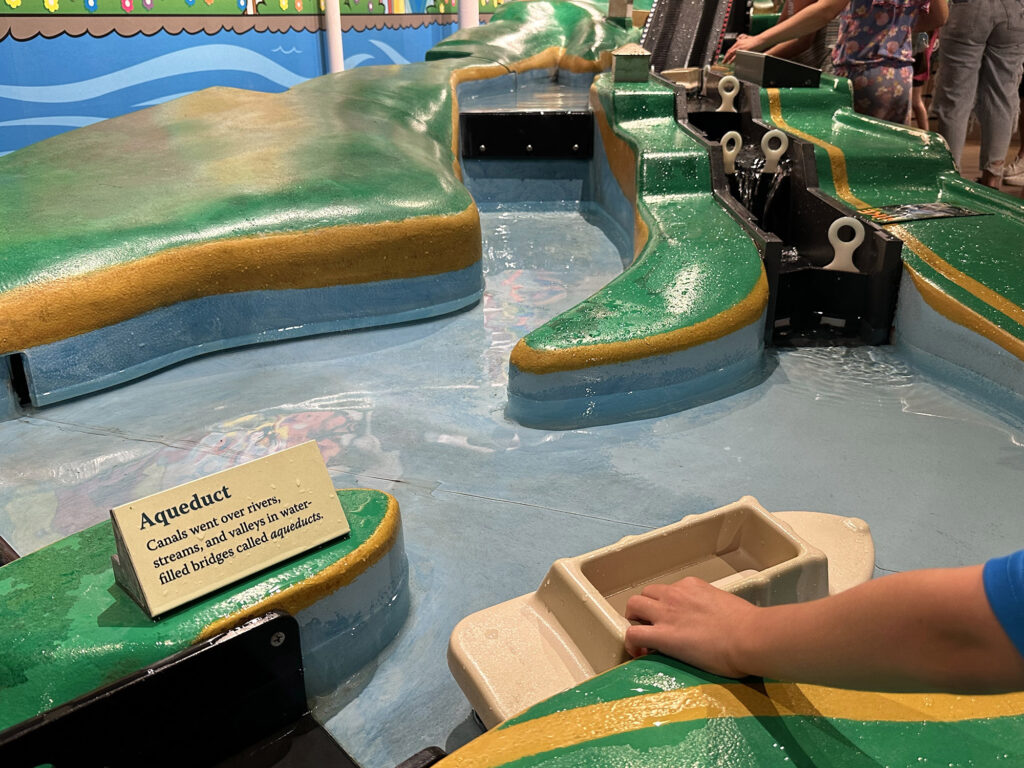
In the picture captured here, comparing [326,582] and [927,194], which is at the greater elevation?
[927,194]

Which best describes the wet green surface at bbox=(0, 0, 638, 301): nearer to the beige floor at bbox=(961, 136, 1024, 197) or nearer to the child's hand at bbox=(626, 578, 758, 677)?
the child's hand at bbox=(626, 578, 758, 677)

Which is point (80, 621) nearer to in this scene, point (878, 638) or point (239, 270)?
point (878, 638)

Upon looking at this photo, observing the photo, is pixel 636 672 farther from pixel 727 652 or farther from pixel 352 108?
pixel 352 108

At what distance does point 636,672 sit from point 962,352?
6.06 ft

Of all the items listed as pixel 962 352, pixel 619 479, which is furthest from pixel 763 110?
pixel 619 479

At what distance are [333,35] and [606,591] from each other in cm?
573

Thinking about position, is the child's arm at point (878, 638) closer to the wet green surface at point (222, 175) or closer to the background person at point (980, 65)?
the wet green surface at point (222, 175)

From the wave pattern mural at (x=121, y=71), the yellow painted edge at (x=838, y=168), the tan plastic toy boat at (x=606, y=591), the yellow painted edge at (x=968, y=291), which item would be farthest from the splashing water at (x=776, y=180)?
the wave pattern mural at (x=121, y=71)

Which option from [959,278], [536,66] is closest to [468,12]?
[536,66]

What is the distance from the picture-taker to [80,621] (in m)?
1.12

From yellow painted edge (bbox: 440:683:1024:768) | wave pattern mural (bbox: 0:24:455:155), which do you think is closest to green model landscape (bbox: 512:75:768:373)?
yellow painted edge (bbox: 440:683:1024:768)

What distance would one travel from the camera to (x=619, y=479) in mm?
1938

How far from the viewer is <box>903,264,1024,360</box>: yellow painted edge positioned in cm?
219

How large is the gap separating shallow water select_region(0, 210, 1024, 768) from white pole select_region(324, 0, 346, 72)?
413cm
